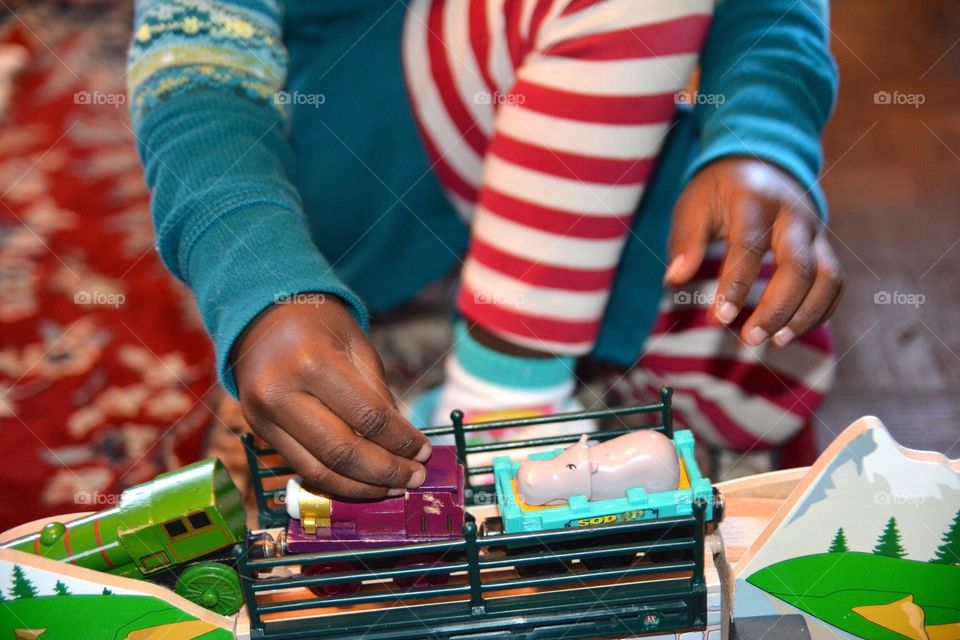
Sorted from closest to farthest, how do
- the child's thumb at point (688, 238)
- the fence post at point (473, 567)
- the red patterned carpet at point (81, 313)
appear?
the fence post at point (473, 567) < the child's thumb at point (688, 238) < the red patterned carpet at point (81, 313)

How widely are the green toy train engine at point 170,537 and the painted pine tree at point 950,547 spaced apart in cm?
35

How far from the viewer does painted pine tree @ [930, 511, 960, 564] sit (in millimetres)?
447

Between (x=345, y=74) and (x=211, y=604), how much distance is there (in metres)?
0.43

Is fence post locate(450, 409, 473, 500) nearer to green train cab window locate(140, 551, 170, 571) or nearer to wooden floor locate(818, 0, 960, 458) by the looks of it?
green train cab window locate(140, 551, 170, 571)

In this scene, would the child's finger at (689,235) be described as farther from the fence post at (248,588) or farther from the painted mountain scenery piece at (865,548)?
the fence post at (248,588)

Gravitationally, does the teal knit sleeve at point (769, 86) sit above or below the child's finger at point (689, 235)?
above

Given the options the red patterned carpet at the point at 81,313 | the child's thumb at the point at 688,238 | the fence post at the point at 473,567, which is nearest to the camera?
the fence post at the point at 473,567

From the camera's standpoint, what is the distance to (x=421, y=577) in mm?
453

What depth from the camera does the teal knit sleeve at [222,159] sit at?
50cm

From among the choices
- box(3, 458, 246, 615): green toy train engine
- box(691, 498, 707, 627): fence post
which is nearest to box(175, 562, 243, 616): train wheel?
box(3, 458, 246, 615): green toy train engine

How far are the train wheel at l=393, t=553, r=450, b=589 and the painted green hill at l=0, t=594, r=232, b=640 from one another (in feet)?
0.30

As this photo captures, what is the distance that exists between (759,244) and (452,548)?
0.24 m

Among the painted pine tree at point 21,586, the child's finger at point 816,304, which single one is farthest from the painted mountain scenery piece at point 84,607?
the child's finger at point 816,304

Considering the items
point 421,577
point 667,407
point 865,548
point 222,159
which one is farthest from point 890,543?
point 222,159
